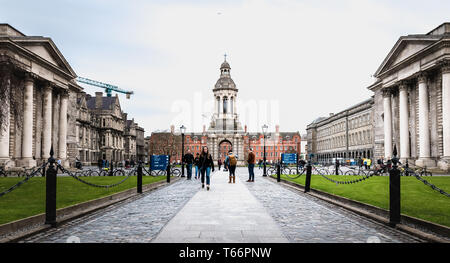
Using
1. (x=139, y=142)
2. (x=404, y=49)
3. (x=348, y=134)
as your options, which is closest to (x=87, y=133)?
(x=139, y=142)

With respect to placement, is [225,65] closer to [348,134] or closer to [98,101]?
[98,101]

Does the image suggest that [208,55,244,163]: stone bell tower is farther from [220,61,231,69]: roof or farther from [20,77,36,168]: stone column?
[20,77,36,168]: stone column

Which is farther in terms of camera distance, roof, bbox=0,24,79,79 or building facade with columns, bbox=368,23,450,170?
roof, bbox=0,24,79,79

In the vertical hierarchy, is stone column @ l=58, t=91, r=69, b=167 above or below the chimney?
below

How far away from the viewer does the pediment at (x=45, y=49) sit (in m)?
36.9

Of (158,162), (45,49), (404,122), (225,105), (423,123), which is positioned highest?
(225,105)

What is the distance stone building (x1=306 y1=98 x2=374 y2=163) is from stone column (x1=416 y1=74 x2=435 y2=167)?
39.4 m

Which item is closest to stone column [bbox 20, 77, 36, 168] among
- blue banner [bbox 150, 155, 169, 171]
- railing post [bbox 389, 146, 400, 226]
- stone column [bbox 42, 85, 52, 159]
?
stone column [bbox 42, 85, 52, 159]

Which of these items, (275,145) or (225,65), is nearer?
(225,65)

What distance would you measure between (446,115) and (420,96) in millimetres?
4020

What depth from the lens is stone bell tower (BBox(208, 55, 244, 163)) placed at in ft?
294

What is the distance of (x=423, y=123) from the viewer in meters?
37.3

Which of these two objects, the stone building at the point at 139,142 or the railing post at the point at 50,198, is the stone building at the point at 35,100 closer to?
the railing post at the point at 50,198

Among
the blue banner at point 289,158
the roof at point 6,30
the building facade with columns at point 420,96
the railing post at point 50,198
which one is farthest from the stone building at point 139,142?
the railing post at point 50,198
